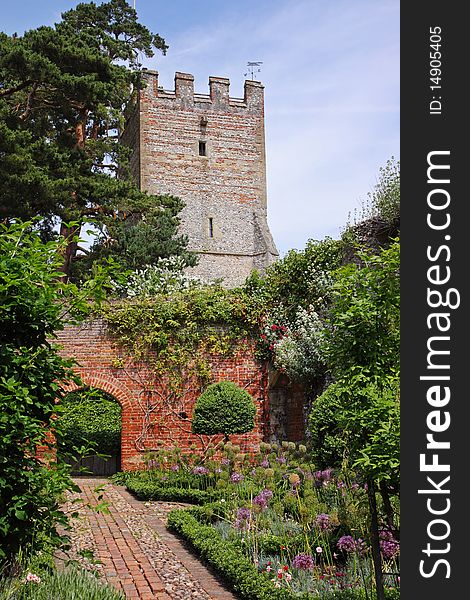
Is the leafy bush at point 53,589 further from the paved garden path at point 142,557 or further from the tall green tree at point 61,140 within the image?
the tall green tree at point 61,140

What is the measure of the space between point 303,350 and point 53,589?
25.3 feet

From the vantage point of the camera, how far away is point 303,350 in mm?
11273

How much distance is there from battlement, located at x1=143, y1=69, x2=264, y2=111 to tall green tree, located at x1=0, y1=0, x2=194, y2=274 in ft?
24.5

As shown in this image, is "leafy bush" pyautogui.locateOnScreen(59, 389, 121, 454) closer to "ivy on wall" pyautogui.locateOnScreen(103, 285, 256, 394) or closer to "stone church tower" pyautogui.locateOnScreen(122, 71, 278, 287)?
"ivy on wall" pyautogui.locateOnScreen(103, 285, 256, 394)

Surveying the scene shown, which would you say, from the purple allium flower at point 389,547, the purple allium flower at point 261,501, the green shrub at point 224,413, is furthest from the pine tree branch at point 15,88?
the purple allium flower at point 389,547

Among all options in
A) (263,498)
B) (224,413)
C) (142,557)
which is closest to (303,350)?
(224,413)

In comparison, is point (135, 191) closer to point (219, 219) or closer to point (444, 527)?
point (219, 219)

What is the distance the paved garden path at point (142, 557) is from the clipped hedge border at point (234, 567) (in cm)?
10

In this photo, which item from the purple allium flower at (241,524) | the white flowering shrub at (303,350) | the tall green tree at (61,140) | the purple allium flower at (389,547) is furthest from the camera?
the tall green tree at (61,140)

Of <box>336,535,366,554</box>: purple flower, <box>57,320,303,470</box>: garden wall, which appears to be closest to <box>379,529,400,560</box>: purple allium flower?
<box>336,535,366,554</box>: purple flower

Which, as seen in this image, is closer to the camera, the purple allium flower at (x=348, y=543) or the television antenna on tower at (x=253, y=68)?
the purple allium flower at (x=348, y=543)

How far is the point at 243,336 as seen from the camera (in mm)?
12531

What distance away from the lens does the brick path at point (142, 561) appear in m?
4.98

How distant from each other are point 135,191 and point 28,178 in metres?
3.58
